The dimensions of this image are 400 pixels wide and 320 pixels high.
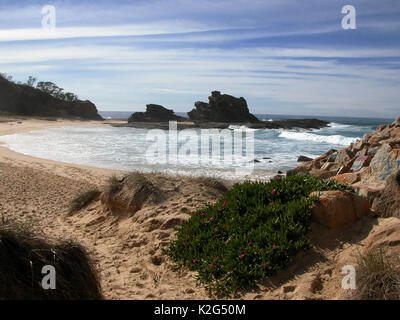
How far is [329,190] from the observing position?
17.3ft

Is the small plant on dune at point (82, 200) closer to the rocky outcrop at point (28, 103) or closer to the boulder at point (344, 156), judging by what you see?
the boulder at point (344, 156)

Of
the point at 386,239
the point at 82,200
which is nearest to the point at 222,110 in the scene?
the point at 82,200

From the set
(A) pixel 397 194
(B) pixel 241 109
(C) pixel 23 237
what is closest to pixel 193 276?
(C) pixel 23 237

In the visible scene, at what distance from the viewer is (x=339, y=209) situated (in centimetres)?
483

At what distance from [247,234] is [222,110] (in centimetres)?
6445

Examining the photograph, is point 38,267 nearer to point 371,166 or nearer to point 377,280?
point 377,280

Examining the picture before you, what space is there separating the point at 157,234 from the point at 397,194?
12.2 feet

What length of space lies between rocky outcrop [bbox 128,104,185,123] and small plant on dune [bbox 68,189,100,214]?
60.4 m

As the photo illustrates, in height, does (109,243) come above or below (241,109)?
below

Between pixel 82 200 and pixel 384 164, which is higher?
pixel 384 164

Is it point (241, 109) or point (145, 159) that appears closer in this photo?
point (145, 159)

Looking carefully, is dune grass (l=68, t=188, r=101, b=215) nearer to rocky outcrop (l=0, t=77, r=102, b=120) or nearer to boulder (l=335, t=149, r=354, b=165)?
boulder (l=335, t=149, r=354, b=165)

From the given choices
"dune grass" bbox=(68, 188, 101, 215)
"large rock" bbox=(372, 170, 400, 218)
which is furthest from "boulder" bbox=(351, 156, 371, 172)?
"dune grass" bbox=(68, 188, 101, 215)
